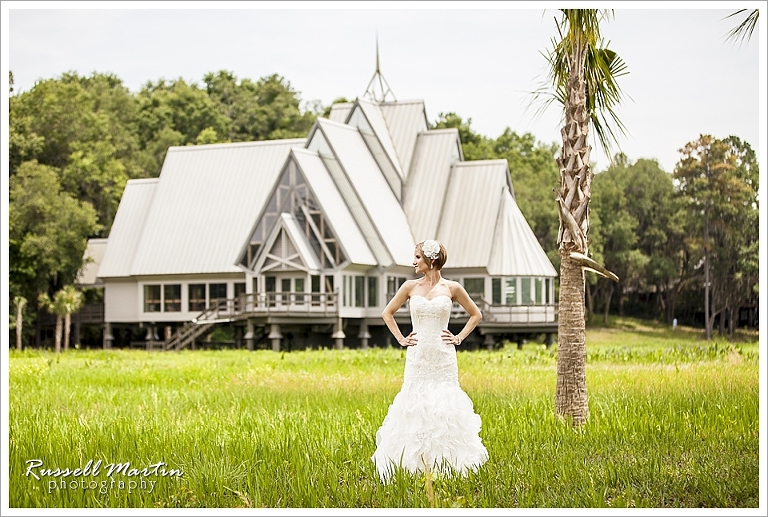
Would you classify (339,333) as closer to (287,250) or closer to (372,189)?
(287,250)

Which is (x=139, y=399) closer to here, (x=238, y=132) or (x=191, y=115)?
(x=191, y=115)

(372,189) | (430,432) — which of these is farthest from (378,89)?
(430,432)

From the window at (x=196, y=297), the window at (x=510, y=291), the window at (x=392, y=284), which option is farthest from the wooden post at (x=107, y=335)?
the window at (x=510, y=291)

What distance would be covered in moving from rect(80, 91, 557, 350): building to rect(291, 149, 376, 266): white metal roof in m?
0.07

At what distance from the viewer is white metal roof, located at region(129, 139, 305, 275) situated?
36938 mm

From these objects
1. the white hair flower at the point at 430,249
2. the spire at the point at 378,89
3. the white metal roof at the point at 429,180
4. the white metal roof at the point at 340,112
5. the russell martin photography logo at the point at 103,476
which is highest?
the spire at the point at 378,89

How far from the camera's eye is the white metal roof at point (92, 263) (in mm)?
39438

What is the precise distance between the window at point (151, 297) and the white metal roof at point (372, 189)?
8.20m

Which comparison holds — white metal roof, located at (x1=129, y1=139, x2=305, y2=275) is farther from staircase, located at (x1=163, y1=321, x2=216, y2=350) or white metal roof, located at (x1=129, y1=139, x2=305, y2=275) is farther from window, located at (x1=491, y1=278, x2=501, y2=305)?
window, located at (x1=491, y1=278, x2=501, y2=305)

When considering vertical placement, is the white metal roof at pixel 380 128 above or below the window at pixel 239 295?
above

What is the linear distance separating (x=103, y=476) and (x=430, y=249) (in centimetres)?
344

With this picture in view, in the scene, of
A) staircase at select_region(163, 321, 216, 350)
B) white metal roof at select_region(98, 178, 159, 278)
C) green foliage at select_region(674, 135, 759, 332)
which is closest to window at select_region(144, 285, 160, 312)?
white metal roof at select_region(98, 178, 159, 278)

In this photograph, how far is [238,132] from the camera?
188ft

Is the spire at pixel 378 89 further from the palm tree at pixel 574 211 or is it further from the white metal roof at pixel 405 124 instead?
the palm tree at pixel 574 211
